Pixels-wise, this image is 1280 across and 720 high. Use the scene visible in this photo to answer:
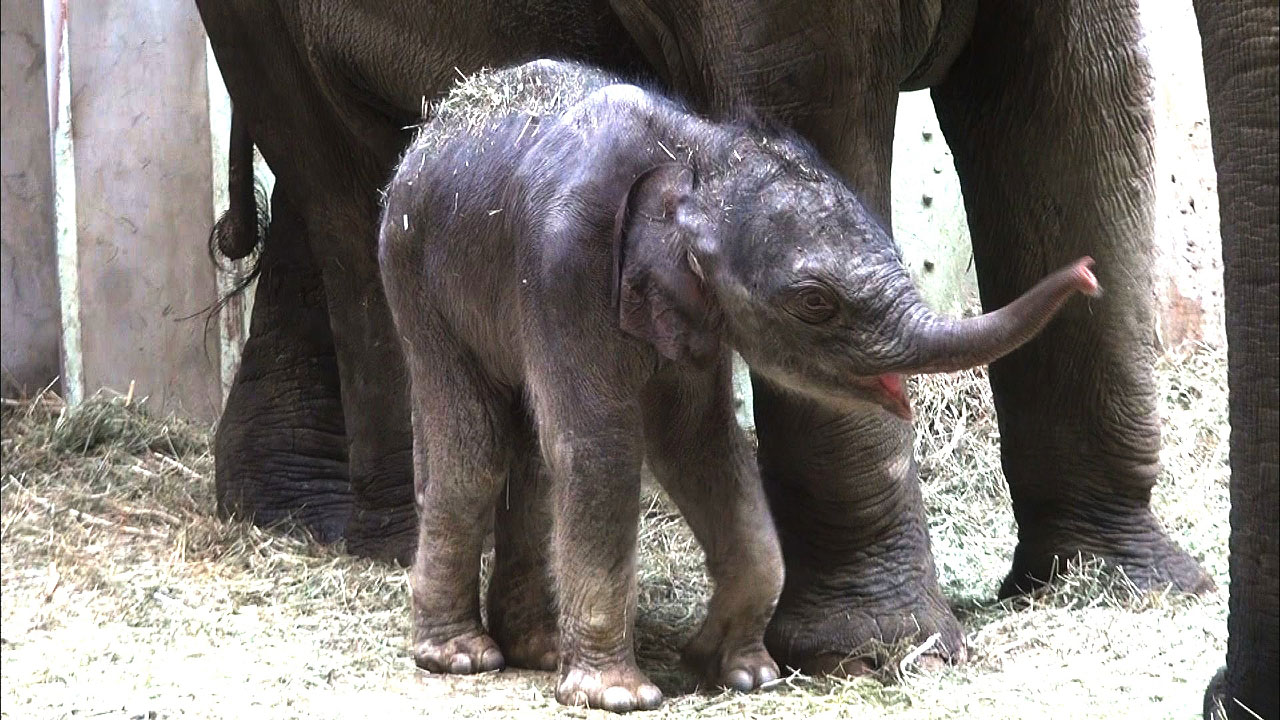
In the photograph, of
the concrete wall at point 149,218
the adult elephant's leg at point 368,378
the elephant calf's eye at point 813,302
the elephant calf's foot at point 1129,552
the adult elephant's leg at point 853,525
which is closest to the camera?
the elephant calf's eye at point 813,302

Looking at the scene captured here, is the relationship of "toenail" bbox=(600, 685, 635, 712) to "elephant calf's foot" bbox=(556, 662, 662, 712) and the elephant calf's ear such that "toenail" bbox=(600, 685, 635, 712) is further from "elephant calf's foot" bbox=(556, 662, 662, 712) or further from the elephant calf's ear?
the elephant calf's ear

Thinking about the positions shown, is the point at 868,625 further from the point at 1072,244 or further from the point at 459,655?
the point at 1072,244

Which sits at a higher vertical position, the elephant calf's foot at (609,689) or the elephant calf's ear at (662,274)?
the elephant calf's ear at (662,274)

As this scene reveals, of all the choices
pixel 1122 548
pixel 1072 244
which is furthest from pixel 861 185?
pixel 1122 548

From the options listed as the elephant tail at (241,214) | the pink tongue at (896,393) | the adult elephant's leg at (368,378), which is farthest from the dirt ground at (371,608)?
the elephant tail at (241,214)

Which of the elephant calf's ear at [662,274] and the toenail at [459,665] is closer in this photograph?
the elephant calf's ear at [662,274]

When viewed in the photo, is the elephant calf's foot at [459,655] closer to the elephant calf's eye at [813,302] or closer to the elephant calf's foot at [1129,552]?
the elephant calf's eye at [813,302]

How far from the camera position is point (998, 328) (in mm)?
2828

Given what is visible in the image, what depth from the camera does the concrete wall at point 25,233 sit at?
6.71m

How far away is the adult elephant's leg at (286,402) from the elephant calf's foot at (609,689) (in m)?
2.32

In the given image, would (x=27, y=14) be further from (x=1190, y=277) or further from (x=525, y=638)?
A: (x=1190, y=277)

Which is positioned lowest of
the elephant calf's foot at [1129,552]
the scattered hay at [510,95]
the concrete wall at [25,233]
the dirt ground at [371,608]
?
the dirt ground at [371,608]

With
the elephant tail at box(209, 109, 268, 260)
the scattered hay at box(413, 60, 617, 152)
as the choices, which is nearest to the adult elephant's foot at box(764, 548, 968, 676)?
the scattered hay at box(413, 60, 617, 152)

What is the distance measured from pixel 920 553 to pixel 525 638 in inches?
31.0
